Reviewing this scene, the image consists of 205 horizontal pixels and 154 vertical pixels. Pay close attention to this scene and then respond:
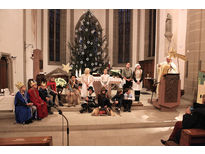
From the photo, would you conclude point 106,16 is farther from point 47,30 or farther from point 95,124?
point 95,124

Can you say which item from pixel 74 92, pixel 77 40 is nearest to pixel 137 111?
pixel 74 92

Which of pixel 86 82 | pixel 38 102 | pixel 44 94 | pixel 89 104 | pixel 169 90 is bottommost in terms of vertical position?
pixel 89 104

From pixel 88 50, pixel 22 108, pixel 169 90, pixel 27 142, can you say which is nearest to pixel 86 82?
pixel 22 108

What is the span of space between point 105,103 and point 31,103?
247cm

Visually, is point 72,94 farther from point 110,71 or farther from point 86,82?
point 110,71

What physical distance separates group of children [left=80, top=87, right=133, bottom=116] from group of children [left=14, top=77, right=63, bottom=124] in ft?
4.42

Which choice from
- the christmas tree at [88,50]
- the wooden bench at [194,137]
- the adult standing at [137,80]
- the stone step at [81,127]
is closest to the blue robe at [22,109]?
the stone step at [81,127]

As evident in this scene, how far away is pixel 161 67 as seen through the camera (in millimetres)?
6996

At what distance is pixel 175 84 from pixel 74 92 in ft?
13.0

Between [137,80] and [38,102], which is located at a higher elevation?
[137,80]

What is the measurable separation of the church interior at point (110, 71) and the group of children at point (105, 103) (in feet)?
0.27

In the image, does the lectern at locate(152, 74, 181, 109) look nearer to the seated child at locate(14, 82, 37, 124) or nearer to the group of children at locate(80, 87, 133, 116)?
the group of children at locate(80, 87, 133, 116)

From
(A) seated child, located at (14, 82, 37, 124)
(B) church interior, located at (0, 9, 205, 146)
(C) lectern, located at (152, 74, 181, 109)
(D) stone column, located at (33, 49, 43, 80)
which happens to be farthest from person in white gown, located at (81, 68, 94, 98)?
(D) stone column, located at (33, 49, 43, 80)

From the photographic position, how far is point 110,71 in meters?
9.66
